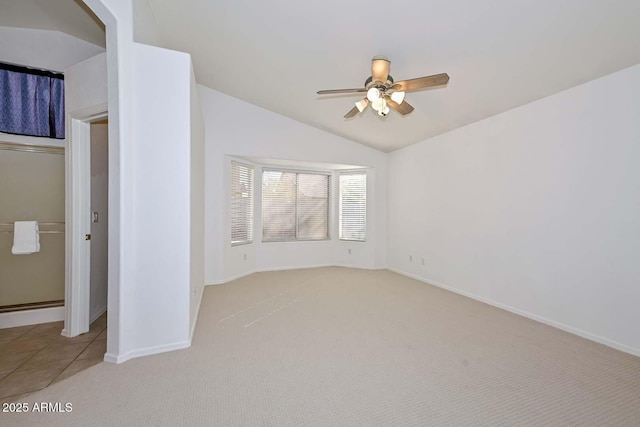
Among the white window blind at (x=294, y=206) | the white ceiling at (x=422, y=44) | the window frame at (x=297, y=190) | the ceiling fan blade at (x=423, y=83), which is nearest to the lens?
the white ceiling at (x=422, y=44)

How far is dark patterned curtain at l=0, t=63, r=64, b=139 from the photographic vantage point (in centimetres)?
299

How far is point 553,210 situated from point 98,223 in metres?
5.07

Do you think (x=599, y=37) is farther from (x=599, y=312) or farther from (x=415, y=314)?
(x=415, y=314)

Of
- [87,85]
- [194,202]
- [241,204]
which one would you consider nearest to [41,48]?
[87,85]

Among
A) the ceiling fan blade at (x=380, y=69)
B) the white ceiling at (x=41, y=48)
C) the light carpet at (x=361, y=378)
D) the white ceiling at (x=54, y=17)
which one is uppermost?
the white ceiling at (x=54, y=17)

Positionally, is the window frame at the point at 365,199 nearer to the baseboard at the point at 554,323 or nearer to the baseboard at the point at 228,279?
the baseboard at the point at 554,323

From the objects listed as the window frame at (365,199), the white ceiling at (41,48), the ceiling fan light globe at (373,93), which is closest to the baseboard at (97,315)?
the white ceiling at (41,48)

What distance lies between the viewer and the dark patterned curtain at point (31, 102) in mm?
2988

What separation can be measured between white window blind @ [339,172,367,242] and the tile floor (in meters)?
4.39

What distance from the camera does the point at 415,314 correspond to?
3.49m

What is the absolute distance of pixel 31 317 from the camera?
3.14 metres

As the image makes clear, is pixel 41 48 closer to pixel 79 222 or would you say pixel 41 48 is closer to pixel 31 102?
pixel 31 102

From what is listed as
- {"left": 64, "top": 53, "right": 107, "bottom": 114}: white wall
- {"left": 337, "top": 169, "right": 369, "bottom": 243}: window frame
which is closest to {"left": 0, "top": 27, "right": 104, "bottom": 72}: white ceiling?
{"left": 64, "top": 53, "right": 107, "bottom": 114}: white wall

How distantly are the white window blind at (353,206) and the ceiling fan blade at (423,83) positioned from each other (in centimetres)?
344
